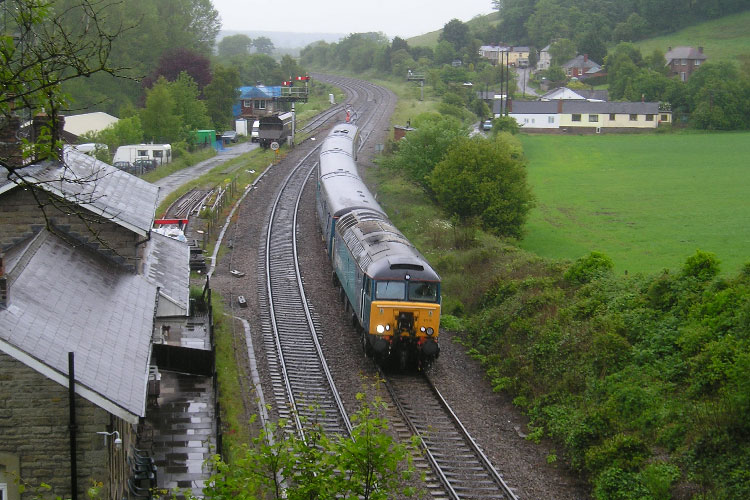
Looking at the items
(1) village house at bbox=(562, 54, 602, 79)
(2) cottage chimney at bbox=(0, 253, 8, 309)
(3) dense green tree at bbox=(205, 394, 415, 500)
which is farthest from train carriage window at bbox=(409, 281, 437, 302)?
(1) village house at bbox=(562, 54, 602, 79)

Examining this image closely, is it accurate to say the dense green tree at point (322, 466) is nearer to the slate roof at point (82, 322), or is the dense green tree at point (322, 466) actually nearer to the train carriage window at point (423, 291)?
the slate roof at point (82, 322)

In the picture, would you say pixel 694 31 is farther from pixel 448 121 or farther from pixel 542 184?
pixel 448 121

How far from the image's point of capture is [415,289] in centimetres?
1909

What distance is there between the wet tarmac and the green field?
16.8 meters

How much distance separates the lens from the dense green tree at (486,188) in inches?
1330

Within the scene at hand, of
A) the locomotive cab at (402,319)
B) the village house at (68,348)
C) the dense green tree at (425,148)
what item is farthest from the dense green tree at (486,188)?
the village house at (68,348)

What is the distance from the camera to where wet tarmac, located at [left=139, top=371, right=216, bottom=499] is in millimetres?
14164

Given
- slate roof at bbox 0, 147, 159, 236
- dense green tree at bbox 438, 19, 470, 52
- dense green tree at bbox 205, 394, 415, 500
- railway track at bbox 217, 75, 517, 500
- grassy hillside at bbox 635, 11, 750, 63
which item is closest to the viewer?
dense green tree at bbox 205, 394, 415, 500

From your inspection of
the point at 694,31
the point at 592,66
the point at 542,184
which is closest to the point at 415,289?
the point at 542,184

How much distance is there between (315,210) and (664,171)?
98.8ft

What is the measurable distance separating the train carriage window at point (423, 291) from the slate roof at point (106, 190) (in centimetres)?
591

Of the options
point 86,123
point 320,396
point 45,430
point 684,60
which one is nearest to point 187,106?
point 86,123

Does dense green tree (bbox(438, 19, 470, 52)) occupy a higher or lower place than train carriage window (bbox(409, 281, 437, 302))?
higher

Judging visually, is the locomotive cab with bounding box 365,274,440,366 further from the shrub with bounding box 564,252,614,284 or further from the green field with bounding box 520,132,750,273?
the green field with bounding box 520,132,750,273
